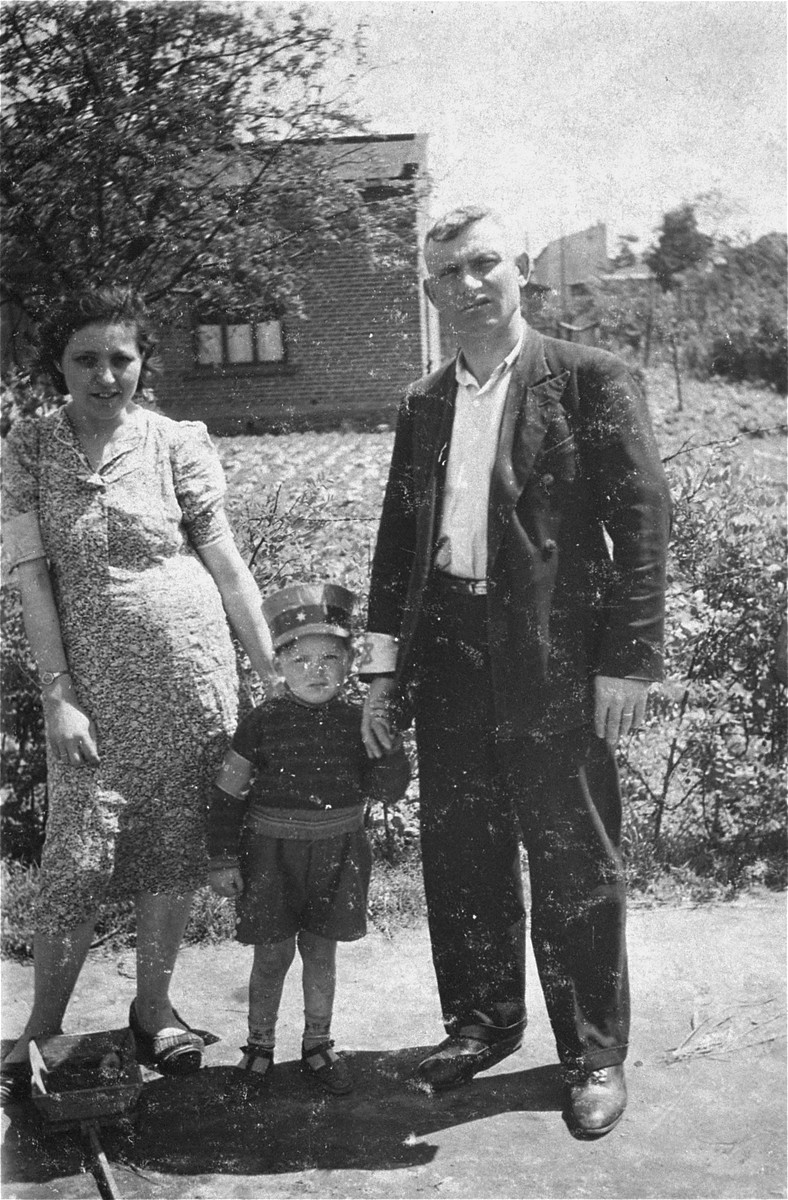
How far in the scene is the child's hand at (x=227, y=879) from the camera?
10.7 feet

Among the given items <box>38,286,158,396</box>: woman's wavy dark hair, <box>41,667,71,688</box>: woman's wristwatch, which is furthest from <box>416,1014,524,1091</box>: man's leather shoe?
<box>38,286,158,396</box>: woman's wavy dark hair

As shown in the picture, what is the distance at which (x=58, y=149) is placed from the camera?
11.3 ft

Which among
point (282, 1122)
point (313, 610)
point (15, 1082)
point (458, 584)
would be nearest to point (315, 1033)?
point (282, 1122)

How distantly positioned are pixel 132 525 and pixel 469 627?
3.09ft

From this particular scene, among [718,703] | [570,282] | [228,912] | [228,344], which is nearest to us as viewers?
[570,282]

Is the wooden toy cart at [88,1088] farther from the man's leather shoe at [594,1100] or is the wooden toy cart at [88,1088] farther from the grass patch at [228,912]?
the man's leather shoe at [594,1100]

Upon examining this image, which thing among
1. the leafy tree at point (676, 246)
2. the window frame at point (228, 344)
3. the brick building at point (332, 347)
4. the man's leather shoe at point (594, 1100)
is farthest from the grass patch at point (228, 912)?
the leafy tree at point (676, 246)

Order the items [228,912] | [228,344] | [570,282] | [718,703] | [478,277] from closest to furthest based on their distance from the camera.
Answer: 1. [478,277]
2. [570,282]
3. [228,344]
4. [228,912]
5. [718,703]

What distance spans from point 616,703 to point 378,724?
631 mm

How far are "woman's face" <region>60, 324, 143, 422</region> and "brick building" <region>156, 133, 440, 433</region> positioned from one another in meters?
0.15

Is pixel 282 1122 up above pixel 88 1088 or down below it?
below

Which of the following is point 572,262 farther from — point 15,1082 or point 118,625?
point 15,1082

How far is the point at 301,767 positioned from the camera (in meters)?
3.23

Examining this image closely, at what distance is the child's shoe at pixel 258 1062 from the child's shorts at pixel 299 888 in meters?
0.31
